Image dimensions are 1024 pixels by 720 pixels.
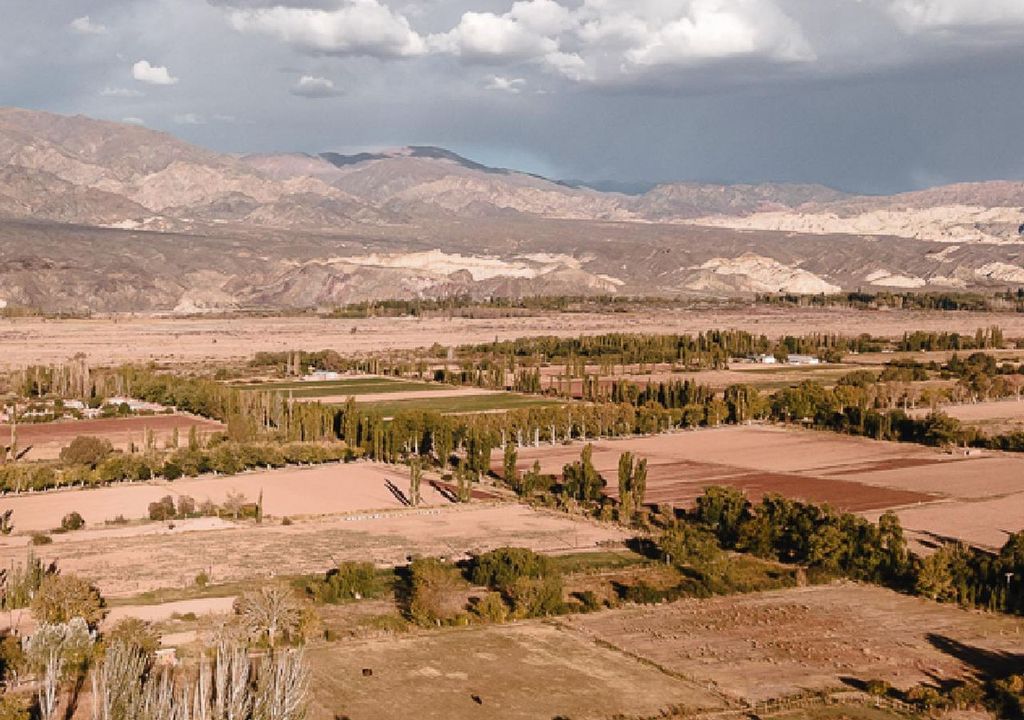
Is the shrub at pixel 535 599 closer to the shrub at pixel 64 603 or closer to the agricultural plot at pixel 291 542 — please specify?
the agricultural plot at pixel 291 542

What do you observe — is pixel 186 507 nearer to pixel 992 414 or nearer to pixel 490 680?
pixel 490 680

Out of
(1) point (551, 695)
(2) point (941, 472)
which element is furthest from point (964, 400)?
(1) point (551, 695)

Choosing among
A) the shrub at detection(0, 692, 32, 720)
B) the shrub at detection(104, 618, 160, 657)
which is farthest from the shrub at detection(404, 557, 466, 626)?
the shrub at detection(0, 692, 32, 720)

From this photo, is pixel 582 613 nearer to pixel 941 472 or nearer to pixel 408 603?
pixel 408 603

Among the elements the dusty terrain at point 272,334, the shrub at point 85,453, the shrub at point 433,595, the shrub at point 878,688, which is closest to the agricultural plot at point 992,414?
the shrub at point 433,595

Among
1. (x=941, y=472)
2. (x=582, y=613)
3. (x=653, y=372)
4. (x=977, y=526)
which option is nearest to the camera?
(x=582, y=613)

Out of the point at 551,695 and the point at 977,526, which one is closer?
the point at 551,695

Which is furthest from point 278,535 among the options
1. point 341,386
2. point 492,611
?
point 341,386
